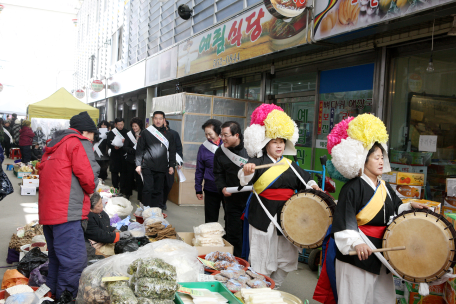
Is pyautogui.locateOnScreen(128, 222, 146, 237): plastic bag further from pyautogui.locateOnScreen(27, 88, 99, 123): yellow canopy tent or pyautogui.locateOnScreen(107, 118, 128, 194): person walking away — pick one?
pyautogui.locateOnScreen(27, 88, 99, 123): yellow canopy tent

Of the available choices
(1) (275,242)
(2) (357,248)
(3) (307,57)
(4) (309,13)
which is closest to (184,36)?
(3) (307,57)

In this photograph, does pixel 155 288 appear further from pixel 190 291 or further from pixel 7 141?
pixel 7 141

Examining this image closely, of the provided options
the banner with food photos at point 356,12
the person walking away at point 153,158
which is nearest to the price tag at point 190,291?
the banner with food photos at point 356,12

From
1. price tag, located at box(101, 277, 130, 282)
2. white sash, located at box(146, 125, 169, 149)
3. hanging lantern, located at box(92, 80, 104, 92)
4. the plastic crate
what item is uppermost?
hanging lantern, located at box(92, 80, 104, 92)

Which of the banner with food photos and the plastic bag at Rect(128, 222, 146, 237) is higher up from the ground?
the banner with food photos

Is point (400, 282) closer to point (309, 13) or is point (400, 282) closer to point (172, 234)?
point (172, 234)

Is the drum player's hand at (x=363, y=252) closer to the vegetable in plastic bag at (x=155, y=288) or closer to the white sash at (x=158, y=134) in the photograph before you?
the vegetable in plastic bag at (x=155, y=288)

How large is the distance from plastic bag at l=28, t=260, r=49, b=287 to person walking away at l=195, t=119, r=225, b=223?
6.76 ft

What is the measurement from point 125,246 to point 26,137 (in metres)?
13.3

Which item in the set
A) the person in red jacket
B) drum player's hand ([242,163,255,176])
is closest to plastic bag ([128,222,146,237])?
the person in red jacket

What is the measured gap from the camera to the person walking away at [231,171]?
4.55m

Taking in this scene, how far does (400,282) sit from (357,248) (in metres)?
1.56

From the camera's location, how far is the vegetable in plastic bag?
7.75 feet

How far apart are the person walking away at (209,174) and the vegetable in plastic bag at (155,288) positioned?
2789mm
